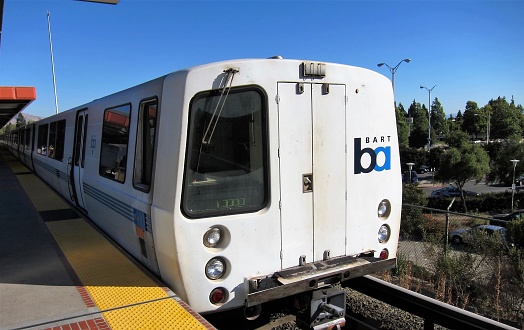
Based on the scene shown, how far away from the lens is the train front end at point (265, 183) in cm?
329

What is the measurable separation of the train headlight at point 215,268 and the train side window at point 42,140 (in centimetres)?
966

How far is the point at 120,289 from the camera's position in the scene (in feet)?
11.9

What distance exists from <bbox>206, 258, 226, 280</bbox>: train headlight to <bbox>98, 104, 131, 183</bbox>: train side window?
164cm

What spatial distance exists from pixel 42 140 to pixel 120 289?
33.5 ft

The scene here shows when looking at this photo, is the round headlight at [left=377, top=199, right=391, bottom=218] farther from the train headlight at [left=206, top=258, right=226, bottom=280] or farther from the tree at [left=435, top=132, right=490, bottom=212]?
the tree at [left=435, top=132, right=490, bottom=212]

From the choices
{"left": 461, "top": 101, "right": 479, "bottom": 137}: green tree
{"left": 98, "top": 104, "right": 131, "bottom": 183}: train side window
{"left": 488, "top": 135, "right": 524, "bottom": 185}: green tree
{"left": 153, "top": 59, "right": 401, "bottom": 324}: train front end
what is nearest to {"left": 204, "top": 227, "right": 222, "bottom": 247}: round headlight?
{"left": 153, "top": 59, "right": 401, "bottom": 324}: train front end

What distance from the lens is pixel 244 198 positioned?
3.52 meters

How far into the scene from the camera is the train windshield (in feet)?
10.8

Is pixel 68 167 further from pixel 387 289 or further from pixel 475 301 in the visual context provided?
pixel 475 301

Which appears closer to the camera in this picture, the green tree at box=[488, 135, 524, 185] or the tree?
the tree

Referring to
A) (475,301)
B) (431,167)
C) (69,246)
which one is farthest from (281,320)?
(431,167)

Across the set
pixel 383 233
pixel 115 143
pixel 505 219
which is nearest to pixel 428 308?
pixel 383 233

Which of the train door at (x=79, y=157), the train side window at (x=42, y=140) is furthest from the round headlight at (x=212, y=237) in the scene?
the train side window at (x=42, y=140)

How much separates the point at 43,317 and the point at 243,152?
6.93 feet
